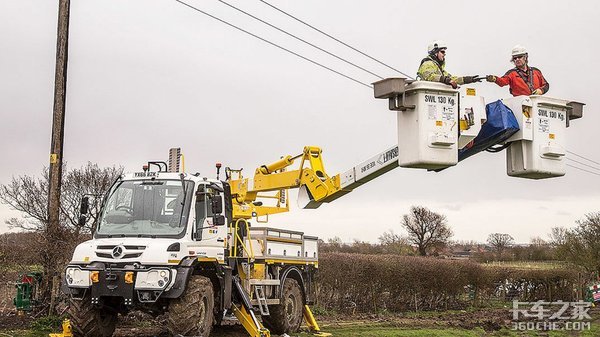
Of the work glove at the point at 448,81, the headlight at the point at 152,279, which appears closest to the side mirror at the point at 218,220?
the headlight at the point at 152,279

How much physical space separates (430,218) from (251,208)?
4787 centimetres

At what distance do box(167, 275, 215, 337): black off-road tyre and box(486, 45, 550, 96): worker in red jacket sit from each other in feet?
19.8

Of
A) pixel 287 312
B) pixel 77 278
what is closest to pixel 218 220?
pixel 77 278

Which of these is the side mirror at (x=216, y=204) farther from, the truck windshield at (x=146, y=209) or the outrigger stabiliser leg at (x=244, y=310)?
the outrigger stabiliser leg at (x=244, y=310)

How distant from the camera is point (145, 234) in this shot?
13297 mm

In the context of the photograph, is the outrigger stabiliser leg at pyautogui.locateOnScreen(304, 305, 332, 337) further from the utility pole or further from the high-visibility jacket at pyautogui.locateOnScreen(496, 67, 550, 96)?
the high-visibility jacket at pyautogui.locateOnScreen(496, 67, 550, 96)

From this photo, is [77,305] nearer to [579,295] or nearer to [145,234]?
[145,234]

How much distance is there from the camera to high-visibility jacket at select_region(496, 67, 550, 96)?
1302 cm

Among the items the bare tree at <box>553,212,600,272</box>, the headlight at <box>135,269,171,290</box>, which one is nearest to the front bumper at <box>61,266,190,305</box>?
the headlight at <box>135,269,171,290</box>

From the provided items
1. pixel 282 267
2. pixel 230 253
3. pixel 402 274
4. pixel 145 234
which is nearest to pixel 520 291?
pixel 402 274

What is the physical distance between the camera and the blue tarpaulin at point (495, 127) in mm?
12523

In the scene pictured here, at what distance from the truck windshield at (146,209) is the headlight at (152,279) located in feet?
2.77

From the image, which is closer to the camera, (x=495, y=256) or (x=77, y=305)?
(x=77, y=305)

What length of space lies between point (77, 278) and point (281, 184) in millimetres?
4890
